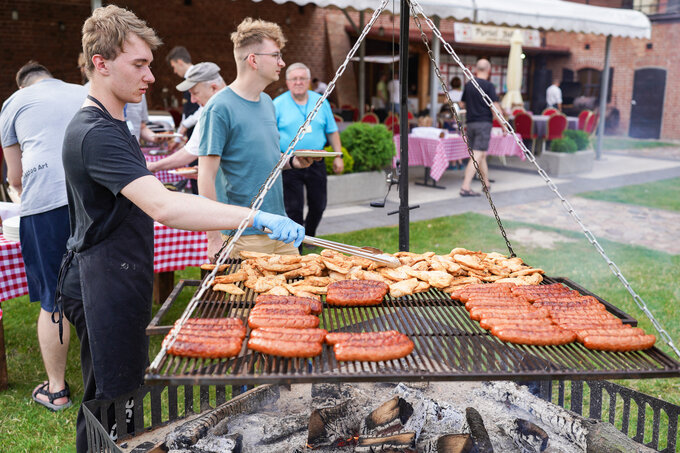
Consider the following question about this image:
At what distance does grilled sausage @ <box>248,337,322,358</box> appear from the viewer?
6.73 ft

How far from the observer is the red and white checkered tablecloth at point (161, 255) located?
13.3 ft

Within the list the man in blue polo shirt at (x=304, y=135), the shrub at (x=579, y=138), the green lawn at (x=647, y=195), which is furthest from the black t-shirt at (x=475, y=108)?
the shrub at (x=579, y=138)

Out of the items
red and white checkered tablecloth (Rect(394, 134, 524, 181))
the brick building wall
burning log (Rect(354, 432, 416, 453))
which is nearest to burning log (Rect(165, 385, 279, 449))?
burning log (Rect(354, 432, 416, 453))

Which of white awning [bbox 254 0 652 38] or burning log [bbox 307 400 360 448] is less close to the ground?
white awning [bbox 254 0 652 38]

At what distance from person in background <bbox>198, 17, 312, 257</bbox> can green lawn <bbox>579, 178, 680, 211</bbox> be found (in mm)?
8911

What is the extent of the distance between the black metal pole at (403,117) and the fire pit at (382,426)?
3.59 ft

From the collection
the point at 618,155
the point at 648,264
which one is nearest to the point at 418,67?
the point at 618,155

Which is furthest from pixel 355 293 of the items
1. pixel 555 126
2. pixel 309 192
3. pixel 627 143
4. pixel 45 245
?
pixel 627 143

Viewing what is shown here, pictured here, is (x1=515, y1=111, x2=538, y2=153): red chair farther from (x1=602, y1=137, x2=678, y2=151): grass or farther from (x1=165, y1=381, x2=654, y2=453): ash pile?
(x1=165, y1=381, x2=654, y2=453): ash pile

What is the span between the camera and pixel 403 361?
6.82ft

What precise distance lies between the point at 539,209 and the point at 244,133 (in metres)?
7.60

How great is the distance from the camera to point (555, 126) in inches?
574

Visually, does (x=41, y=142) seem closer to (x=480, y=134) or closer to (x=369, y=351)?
(x=369, y=351)

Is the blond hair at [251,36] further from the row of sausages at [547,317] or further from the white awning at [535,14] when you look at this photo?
the white awning at [535,14]
